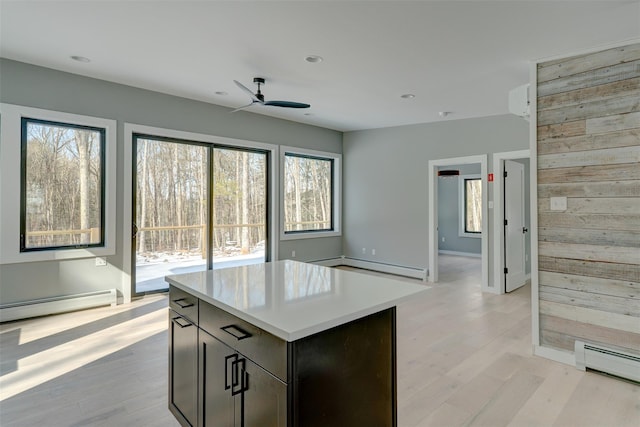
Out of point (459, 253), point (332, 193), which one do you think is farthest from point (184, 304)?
point (459, 253)

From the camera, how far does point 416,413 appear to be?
2164 millimetres

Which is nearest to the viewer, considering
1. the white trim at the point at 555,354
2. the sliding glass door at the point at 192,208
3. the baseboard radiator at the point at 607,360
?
the baseboard radiator at the point at 607,360

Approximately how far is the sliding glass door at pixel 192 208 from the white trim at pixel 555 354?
13.9 ft

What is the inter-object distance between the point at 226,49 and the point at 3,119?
2505 mm

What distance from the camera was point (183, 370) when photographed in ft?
6.13

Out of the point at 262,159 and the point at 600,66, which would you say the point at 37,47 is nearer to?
the point at 262,159

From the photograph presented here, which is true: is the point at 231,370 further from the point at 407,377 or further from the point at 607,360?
the point at 607,360

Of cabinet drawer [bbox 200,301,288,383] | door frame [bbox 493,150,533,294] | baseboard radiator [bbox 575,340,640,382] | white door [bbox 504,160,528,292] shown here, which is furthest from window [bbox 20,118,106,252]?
white door [bbox 504,160,528,292]

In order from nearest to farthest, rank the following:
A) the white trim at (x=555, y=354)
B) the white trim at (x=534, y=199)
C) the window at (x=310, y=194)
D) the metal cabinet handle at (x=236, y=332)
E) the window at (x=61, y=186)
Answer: the metal cabinet handle at (x=236, y=332)
the white trim at (x=555, y=354)
the white trim at (x=534, y=199)
the window at (x=61, y=186)
the window at (x=310, y=194)

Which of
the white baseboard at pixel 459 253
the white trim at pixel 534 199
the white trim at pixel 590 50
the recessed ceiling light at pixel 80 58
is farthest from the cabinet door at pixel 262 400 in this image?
the white baseboard at pixel 459 253

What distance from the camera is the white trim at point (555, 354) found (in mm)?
2832

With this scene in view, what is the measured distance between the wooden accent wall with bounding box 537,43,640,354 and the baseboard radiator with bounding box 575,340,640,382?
0.21 feet

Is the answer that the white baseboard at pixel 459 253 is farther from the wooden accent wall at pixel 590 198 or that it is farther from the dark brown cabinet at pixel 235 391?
the dark brown cabinet at pixel 235 391

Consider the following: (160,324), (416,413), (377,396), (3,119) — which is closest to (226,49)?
(3,119)
